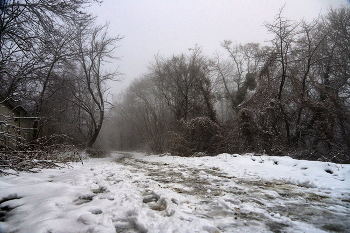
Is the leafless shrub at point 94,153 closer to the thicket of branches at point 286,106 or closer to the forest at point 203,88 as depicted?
the forest at point 203,88

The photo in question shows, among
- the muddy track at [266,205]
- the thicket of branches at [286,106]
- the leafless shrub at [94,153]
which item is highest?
the thicket of branches at [286,106]

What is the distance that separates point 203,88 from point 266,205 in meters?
13.2

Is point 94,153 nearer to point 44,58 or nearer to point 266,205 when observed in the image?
point 44,58

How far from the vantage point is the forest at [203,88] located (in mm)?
5867

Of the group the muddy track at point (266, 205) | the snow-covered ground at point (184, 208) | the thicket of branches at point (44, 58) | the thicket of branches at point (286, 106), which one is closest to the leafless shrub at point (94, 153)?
the thicket of branches at point (44, 58)

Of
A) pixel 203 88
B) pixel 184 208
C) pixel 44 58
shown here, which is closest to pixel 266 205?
pixel 184 208

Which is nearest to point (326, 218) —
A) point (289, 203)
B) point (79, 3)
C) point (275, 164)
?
point (289, 203)

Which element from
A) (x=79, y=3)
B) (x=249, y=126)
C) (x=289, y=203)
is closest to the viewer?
(x=289, y=203)

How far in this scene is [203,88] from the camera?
1545cm

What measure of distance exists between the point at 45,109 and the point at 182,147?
11.0 meters

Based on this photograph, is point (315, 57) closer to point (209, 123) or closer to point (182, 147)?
point (209, 123)

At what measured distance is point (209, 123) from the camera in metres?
13.0

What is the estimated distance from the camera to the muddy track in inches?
87.6

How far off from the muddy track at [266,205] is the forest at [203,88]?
12.9 feet
